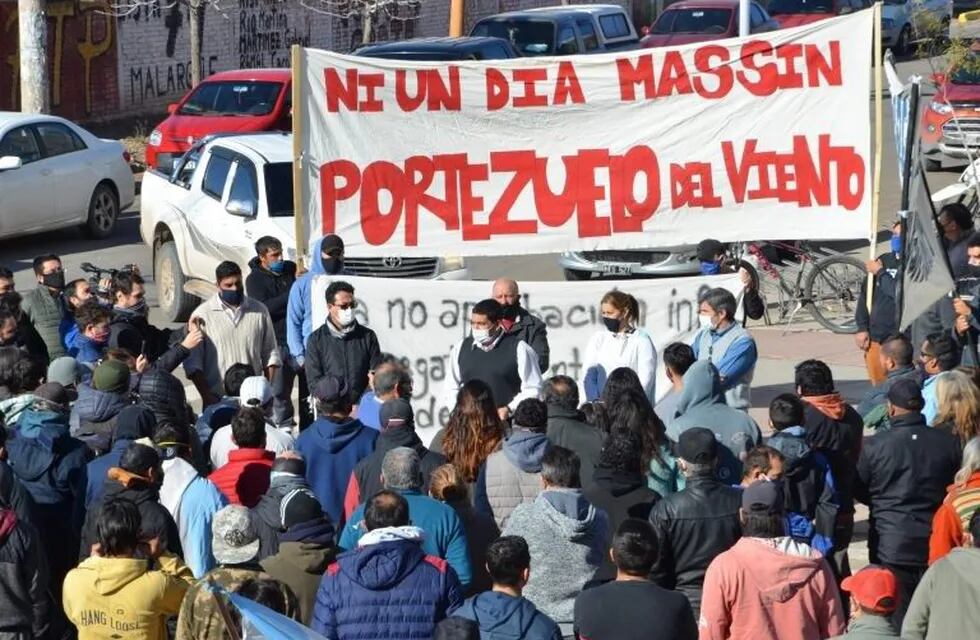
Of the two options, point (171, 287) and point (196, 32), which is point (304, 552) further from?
point (196, 32)

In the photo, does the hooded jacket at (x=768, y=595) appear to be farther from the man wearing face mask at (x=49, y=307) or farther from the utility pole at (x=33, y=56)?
the utility pole at (x=33, y=56)

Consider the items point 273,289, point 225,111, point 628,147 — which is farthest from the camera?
point 225,111

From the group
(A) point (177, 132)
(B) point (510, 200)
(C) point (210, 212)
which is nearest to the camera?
(B) point (510, 200)

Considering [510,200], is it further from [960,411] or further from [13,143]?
[13,143]

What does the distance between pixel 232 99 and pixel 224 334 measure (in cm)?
1227

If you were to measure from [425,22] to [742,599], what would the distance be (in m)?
32.4

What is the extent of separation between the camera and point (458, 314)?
11117 mm

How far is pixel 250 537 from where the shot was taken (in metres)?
6.40

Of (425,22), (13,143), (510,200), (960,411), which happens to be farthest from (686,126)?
(425,22)

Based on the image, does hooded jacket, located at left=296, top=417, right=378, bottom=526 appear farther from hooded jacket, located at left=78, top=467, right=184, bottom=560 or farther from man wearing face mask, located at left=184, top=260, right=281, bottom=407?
man wearing face mask, located at left=184, top=260, right=281, bottom=407

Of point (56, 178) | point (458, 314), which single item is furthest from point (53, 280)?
point (56, 178)

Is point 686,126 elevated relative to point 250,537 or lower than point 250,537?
elevated

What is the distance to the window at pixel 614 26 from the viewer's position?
1125 inches

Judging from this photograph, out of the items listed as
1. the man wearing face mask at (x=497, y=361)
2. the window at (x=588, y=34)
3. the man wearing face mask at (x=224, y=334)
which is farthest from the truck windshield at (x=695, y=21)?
the man wearing face mask at (x=497, y=361)
